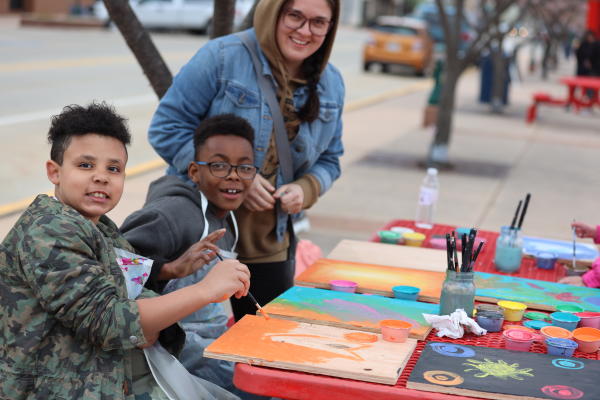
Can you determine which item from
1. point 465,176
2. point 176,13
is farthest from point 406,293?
point 176,13

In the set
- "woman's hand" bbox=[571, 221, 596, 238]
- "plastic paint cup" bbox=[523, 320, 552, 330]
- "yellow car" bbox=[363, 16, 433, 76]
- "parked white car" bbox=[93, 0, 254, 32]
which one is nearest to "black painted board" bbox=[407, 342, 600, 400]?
"plastic paint cup" bbox=[523, 320, 552, 330]

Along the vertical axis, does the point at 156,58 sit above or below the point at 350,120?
above

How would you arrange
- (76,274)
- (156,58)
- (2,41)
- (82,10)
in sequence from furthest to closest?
1. (82,10)
2. (2,41)
3. (156,58)
4. (76,274)

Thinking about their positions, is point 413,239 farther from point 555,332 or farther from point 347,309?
point 555,332

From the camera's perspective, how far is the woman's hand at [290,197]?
3.72 metres

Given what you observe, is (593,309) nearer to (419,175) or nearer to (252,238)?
(252,238)

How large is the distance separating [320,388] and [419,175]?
8477mm

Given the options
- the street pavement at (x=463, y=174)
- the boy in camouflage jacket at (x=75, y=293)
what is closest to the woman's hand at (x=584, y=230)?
the boy in camouflage jacket at (x=75, y=293)

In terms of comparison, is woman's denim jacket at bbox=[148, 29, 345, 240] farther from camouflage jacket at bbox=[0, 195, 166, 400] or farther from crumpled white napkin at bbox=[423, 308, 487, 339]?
camouflage jacket at bbox=[0, 195, 166, 400]

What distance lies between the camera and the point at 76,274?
241 centimetres

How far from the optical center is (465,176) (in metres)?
10.9

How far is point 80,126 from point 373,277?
4.55 ft

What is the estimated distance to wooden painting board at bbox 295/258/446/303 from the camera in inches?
133

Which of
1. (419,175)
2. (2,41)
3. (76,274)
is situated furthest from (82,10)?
(76,274)
